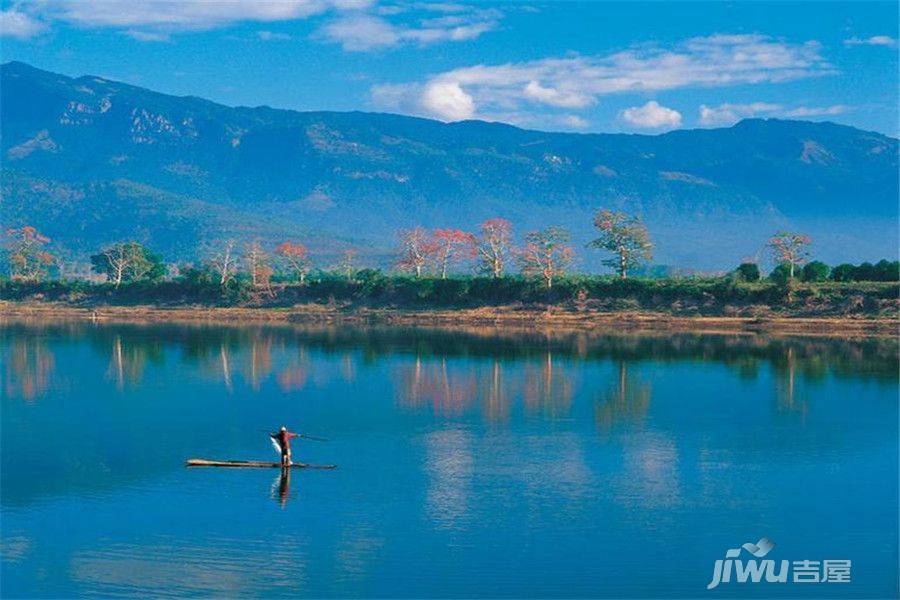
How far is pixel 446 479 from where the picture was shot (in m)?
27.2

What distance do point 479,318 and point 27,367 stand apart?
3872 centimetres

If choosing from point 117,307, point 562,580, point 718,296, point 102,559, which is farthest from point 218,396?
point 117,307

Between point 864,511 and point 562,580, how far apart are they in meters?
8.37

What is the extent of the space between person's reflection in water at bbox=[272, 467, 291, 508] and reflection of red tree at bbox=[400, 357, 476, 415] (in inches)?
420

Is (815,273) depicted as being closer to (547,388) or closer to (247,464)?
(547,388)

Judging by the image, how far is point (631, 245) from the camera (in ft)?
312

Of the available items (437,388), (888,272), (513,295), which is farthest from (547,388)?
(888,272)

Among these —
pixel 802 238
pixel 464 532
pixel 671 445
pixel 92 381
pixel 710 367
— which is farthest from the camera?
pixel 802 238

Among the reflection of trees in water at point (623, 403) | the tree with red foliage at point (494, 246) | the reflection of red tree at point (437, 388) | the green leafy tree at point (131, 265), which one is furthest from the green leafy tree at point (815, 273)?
the green leafy tree at point (131, 265)

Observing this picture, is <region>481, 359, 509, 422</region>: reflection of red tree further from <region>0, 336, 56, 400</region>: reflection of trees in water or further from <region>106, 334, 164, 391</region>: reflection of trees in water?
<region>0, 336, 56, 400</region>: reflection of trees in water

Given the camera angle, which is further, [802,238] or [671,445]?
[802,238]

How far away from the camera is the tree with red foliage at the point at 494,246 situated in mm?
94938

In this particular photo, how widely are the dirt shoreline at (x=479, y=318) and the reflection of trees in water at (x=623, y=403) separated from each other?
2846cm

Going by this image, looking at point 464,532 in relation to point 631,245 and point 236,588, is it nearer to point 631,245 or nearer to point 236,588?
point 236,588
